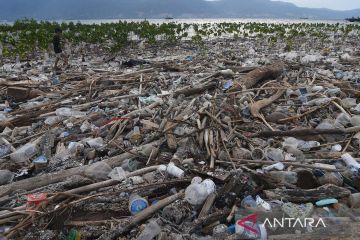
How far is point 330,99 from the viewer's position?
5.49 meters

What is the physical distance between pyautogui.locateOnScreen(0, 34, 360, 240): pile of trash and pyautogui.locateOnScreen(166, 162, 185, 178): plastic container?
1 cm

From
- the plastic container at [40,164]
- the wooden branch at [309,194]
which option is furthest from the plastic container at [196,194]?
the plastic container at [40,164]

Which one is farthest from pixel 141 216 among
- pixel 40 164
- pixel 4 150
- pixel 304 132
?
pixel 4 150

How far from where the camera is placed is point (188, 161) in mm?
3881

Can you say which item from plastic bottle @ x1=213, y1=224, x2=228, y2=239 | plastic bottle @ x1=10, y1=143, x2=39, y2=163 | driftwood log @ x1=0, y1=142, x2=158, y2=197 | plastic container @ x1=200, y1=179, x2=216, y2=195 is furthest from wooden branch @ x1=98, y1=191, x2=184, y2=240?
plastic bottle @ x1=10, y1=143, x2=39, y2=163

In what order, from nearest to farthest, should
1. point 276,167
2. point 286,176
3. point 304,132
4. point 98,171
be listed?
point 286,176
point 276,167
point 98,171
point 304,132

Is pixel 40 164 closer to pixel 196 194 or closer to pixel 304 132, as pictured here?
pixel 196 194

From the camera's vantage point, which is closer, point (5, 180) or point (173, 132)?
point (5, 180)

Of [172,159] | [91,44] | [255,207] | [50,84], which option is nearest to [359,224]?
[255,207]

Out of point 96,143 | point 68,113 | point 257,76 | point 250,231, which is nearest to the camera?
point 250,231

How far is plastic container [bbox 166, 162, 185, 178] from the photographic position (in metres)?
3.56

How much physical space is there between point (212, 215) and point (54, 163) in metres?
2.54

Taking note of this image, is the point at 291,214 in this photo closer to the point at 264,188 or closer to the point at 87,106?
the point at 264,188

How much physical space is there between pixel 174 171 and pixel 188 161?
339mm
